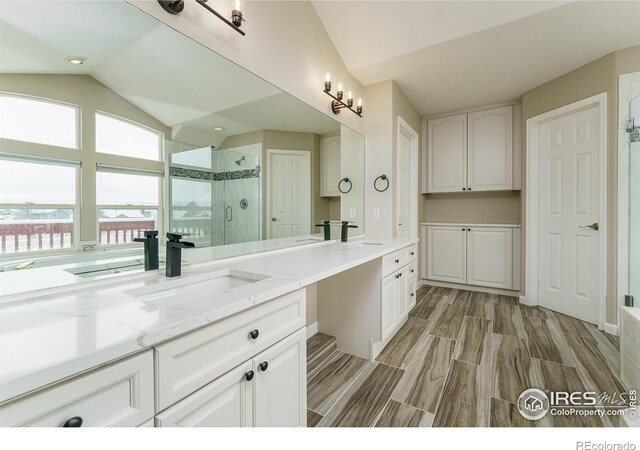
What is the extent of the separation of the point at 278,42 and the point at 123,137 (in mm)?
1257

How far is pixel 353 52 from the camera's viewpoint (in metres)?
2.54

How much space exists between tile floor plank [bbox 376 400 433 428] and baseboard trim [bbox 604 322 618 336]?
84.8 inches

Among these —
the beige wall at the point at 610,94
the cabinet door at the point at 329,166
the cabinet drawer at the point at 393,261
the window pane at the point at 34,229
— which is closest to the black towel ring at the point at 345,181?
the cabinet door at the point at 329,166

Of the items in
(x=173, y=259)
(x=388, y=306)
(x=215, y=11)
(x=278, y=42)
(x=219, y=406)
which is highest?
(x=278, y=42)

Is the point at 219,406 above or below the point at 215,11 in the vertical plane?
below

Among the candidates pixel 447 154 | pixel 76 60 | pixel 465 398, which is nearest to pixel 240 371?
pixel 76 60

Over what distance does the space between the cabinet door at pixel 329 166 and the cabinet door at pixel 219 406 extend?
5.46 feet

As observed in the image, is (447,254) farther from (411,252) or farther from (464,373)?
(464,373)

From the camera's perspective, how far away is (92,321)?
27.8 inches

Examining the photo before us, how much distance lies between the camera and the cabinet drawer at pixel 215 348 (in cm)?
70

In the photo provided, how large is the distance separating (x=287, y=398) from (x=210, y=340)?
1.69 feet

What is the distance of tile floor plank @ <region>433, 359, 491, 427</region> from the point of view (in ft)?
4.67

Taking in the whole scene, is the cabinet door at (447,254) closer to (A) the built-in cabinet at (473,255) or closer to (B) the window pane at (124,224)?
(A) the built-in cabinet at (473,255)
